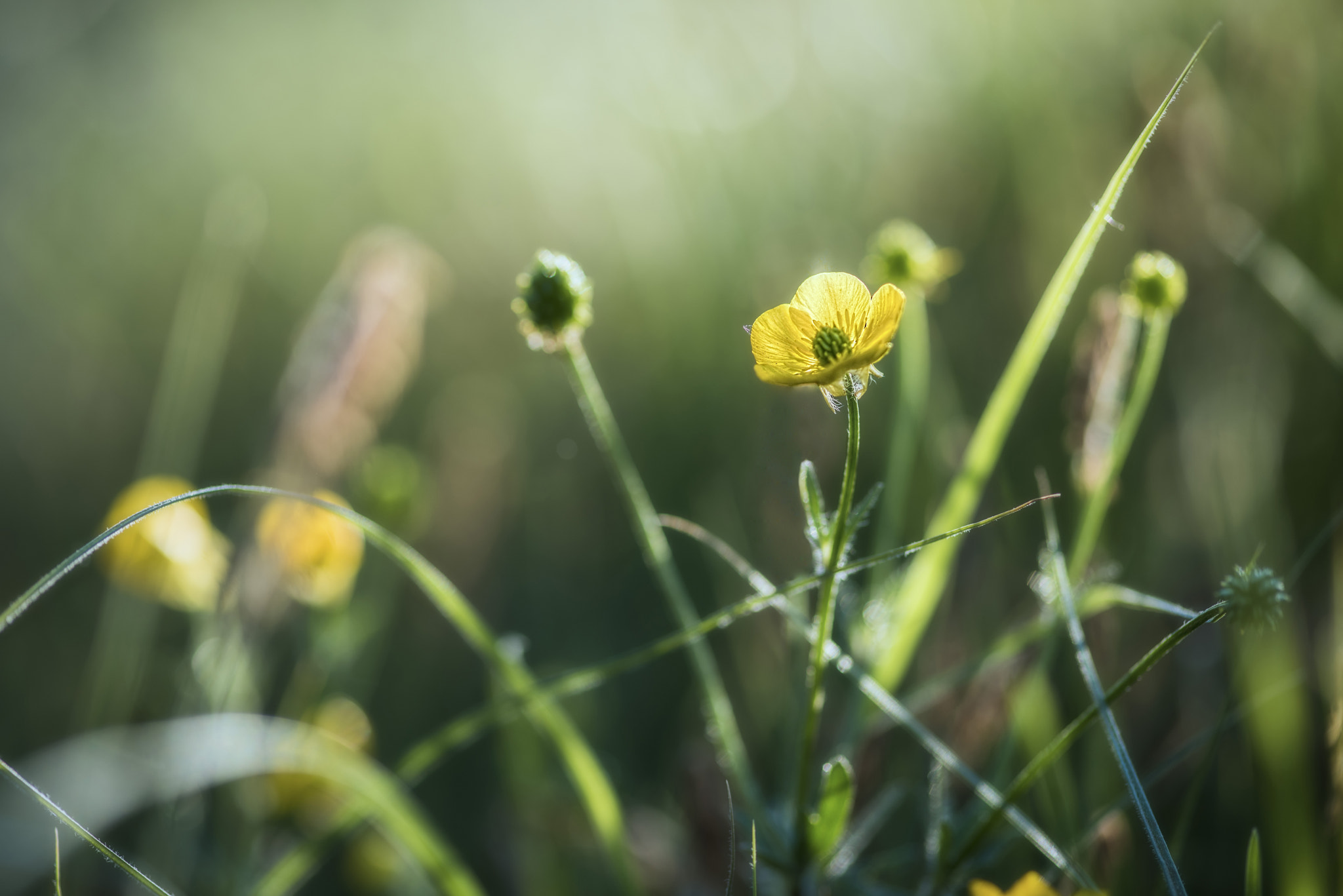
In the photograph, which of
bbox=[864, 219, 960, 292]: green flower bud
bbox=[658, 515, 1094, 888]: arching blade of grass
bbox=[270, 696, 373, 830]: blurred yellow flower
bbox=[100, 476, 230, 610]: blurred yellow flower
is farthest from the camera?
bbox=[270, 696, 373, 830]: blurred yellow flower

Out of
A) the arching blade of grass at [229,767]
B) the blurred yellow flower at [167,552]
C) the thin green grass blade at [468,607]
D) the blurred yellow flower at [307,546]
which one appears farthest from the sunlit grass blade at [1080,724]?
the blurred yellow flower at [167,552]

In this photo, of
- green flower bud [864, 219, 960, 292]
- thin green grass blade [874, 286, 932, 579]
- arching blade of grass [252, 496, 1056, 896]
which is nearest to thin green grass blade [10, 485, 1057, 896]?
arching blade of grass [252, 496, 1056, 896]

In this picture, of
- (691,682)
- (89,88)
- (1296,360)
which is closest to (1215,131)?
(1296,360)

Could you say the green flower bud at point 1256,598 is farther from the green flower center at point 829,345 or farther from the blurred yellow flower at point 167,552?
the blurred yellow flower at point 167,552

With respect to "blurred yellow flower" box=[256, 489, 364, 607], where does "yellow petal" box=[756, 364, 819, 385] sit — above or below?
above

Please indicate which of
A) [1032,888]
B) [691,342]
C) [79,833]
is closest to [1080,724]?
[1032,888]

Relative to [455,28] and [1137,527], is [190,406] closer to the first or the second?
[455,28]

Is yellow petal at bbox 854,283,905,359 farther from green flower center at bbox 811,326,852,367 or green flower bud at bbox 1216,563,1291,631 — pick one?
green flower bud at bbox 1216,563,1291,631

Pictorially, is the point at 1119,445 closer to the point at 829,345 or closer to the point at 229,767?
the point at 829,345
